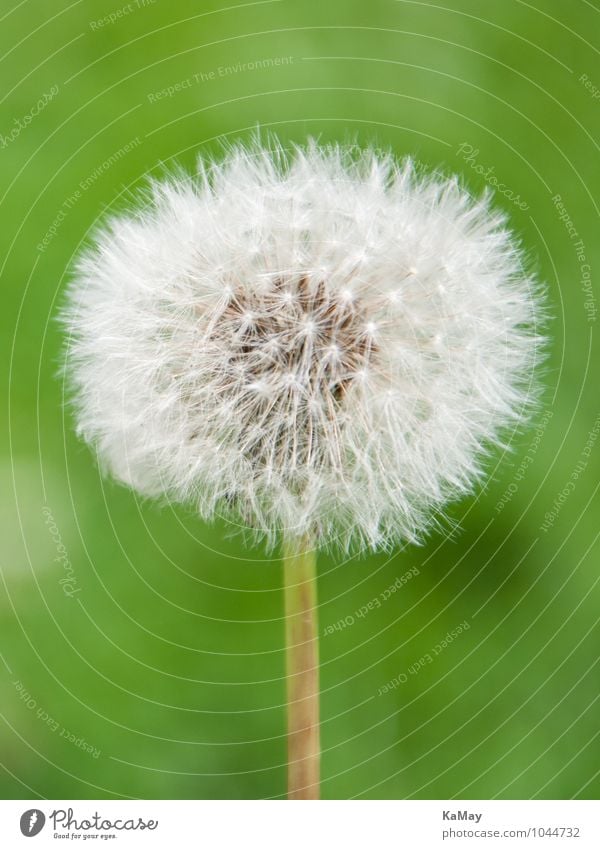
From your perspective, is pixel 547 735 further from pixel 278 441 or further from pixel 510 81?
pixel 510 81

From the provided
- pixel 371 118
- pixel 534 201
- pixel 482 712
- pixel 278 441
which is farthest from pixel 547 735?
pixel 371 118

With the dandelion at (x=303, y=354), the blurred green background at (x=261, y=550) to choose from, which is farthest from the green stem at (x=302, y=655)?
the blurred green background at (x=261, y=550)

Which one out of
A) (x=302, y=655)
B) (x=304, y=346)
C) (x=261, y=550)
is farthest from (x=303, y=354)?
(x=261, y=550)
